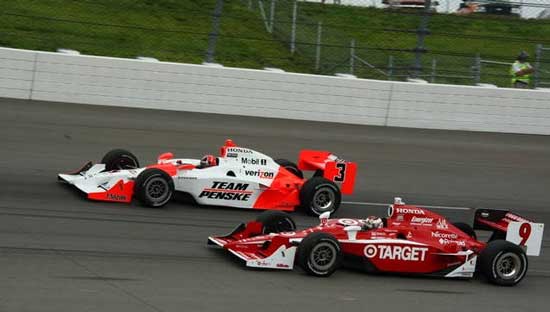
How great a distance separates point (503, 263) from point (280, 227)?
202 cm

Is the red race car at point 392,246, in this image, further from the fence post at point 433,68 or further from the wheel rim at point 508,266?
the fence post at point 433,68

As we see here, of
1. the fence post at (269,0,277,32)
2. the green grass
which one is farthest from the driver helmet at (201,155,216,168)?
the fence post at (269,0,277,32)

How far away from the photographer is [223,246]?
30.0ft

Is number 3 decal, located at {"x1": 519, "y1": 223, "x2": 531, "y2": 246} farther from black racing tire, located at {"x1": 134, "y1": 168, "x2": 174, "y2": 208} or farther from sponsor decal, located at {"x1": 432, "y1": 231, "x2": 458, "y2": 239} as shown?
black racing tire, located at {"x1": 134, "y1": 168, "x2": 174, "y2": 208}

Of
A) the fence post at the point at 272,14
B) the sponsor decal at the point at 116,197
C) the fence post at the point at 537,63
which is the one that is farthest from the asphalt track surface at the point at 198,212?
the fence post at the point at 272,14

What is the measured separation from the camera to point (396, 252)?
909cm

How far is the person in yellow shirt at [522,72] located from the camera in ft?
62.8

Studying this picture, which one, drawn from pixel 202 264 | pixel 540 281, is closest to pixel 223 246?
pixel 202 264

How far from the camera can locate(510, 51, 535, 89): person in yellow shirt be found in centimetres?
Result: 1914

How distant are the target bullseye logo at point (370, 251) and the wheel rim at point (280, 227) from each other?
737 millimetres

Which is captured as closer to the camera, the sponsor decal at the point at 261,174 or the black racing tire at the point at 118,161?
the sponsor decal at the point at 261,174

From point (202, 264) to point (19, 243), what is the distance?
1.59 m

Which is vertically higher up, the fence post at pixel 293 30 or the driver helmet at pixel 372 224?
the fence post at pixel 293 30

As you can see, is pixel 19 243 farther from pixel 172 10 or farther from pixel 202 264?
pixel 172 10
